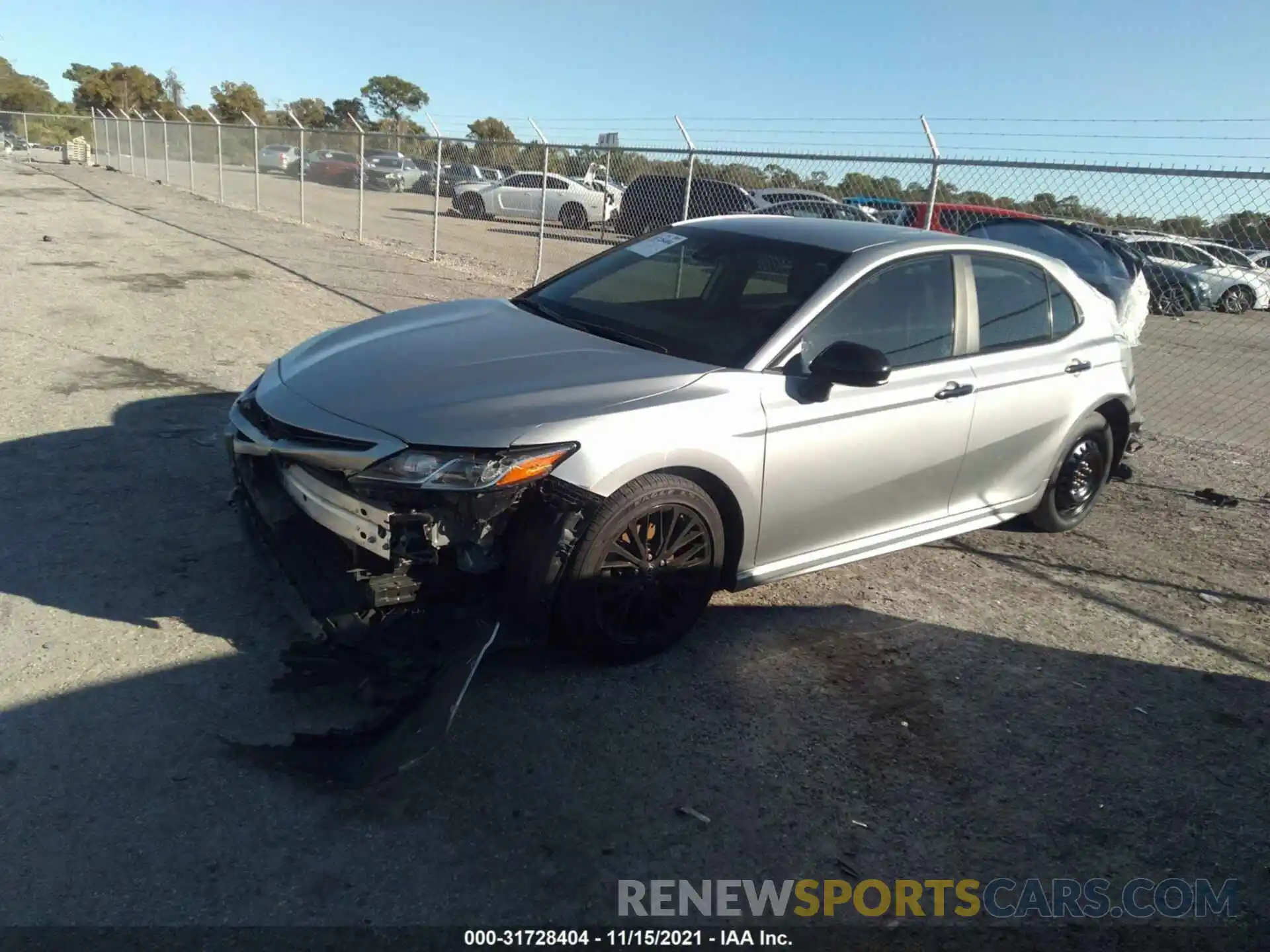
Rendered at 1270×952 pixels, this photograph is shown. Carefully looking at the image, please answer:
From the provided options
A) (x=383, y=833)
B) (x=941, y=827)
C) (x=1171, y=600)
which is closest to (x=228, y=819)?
(x=383, y=833)

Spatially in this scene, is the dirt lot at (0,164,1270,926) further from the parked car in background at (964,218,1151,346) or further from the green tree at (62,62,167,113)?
the green tree at (62,62,167,113)

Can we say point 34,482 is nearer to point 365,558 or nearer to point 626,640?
point 365,558

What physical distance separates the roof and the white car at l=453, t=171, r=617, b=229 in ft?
43.3

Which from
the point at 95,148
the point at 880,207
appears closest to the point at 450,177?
the point at 880,207

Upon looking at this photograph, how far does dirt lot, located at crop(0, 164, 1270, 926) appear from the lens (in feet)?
8.87

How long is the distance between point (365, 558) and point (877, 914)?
2.04 meters

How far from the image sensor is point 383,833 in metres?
2.83

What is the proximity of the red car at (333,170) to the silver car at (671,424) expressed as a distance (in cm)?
2348

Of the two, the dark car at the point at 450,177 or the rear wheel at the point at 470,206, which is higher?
the dark car at the point at 450,177

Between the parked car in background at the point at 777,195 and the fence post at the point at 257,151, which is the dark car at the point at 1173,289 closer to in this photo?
the parked car in background at the point at 777,195

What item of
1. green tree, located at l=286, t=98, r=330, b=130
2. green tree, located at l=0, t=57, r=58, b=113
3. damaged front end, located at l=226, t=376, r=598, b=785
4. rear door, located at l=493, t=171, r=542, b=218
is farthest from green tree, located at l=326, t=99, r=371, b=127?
damaged front end, located at l=226, t=376, r=598, b=785

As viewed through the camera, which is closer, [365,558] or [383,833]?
[383,833]

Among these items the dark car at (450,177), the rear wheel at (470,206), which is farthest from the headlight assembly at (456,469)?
the rear wheel at (470,206)

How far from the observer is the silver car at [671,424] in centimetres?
340
